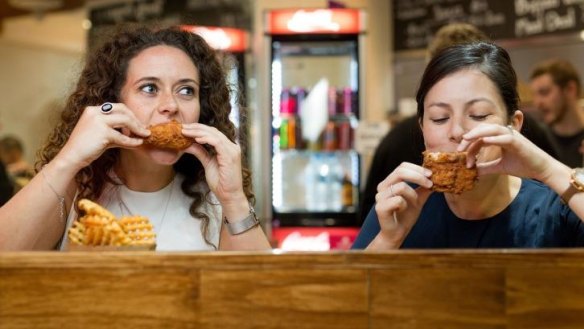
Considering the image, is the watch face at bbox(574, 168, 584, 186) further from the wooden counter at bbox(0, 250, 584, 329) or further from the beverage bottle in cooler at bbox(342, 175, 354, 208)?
the beverage bottle in cooler at bbox(342, 175, 354, 208)

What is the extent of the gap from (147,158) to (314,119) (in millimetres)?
4659

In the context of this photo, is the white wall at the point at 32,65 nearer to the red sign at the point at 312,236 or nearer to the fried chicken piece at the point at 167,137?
the red sign at the point at 312,236

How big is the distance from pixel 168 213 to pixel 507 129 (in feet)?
3.24

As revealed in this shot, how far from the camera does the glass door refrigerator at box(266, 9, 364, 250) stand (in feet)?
22.2

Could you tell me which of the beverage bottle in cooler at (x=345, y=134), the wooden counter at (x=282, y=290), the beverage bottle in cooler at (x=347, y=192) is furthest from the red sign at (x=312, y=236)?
the wooden counter at (x=282, y=290)

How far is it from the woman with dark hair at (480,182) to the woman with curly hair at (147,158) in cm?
42

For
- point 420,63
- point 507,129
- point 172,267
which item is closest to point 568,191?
point 507,129

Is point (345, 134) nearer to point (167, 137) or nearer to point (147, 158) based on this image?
point (147, 158)

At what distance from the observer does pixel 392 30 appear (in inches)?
324

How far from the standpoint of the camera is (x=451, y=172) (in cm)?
204

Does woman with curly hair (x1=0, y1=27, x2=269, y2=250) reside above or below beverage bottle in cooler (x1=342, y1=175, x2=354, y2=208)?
above

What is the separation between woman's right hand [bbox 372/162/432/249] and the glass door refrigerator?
459 cm

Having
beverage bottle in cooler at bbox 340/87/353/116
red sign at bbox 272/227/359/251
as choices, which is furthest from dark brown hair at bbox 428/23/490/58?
beverage bottle in cooler at bbox 340/87/353/116

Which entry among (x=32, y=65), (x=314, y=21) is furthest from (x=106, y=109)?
(x=32, y=65)
